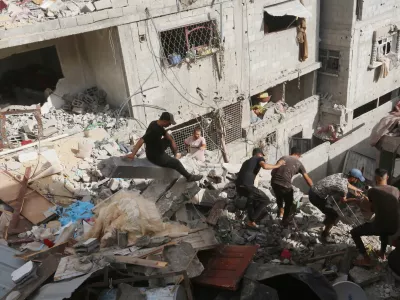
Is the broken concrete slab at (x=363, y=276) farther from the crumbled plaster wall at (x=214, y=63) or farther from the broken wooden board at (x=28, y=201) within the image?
the crumbled plaster wall at (x=214, y=63)

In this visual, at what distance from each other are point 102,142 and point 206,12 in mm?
5070

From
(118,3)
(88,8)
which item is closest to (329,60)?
(118,3)

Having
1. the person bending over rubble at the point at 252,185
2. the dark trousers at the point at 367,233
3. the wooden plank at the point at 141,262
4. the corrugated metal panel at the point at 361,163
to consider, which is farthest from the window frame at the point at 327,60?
the wooden plank at the point at 141,262

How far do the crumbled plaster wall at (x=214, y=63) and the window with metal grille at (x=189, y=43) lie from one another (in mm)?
238

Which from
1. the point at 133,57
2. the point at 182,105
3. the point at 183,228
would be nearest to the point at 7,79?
the point at 133,57

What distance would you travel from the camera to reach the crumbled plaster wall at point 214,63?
10383 millimetres

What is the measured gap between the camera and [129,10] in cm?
969

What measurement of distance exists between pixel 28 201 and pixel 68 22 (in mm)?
4370

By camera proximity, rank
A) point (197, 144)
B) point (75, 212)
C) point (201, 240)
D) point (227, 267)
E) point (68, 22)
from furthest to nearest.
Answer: point (197, 144), point (68, 22), point (75, 212), point (201, 240), point (227, 267)

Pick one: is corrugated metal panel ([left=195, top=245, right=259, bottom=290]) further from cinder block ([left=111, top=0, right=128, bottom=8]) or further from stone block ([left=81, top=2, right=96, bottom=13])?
cinder block ([left=111, top=0, right=128, bottom=8])

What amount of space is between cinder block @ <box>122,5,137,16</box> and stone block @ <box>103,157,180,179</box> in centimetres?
474

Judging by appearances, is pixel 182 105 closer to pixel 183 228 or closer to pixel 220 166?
pixel 220 166

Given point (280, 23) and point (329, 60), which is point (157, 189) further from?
point (329, 60)

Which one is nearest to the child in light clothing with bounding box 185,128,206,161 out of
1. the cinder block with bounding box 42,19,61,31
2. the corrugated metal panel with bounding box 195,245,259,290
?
the cinder block with bounding box 42,19,61,31
